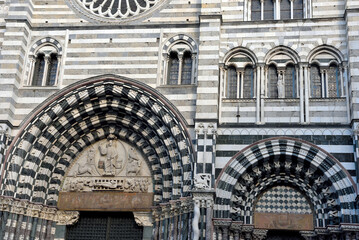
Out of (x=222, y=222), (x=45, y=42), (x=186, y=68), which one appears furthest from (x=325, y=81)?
(x=45, y=42)

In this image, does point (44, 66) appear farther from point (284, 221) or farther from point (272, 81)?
point (284, 221)

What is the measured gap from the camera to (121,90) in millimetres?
17922

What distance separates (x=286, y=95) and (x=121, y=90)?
4.95 metres

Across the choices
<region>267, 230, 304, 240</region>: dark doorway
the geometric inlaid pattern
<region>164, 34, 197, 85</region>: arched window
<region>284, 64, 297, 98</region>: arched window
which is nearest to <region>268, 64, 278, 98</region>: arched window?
<region>284, 64, 297, 98</region>: arched window

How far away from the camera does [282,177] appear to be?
16.9m

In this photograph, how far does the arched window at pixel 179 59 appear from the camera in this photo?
18078 mm

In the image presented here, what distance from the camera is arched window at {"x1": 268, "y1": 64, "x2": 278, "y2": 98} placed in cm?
1752

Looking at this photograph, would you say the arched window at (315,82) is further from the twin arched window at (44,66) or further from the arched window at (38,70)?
Answer: the arched window at (38,70)

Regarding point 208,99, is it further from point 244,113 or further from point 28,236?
point 28,236

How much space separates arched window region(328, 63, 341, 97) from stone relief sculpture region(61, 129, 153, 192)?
595cm

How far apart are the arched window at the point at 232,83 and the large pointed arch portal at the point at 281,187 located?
74.3 inches

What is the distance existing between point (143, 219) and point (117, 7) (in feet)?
22.8

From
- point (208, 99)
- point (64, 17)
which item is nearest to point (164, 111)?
point (208, 99)

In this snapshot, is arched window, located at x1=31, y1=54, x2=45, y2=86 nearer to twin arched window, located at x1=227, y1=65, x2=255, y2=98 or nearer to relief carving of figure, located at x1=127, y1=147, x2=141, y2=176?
relief carving of figure, located at x1=127, y1=147, x2=141, y2=176
